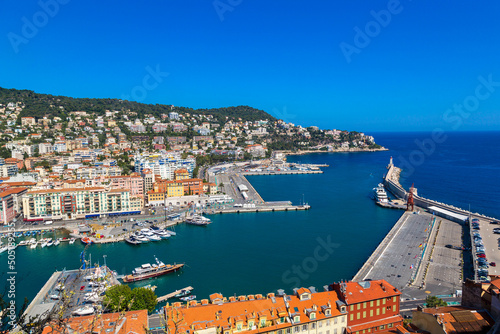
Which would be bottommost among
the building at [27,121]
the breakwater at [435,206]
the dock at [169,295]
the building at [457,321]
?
the dock at [169,295]

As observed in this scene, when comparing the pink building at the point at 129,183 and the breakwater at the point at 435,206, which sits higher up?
the pink building at the point at 129,183

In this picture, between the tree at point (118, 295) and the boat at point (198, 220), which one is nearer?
the tree at point (118, 295)

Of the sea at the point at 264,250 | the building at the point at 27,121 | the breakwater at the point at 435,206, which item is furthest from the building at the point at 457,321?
the building at the point at 27,121

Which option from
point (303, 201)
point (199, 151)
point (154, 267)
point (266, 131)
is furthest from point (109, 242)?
point (266, 131)

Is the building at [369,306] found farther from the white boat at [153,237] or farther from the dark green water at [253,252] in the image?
the white boat at [153,237]

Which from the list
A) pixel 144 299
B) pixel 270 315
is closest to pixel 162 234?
pixel 144 299
